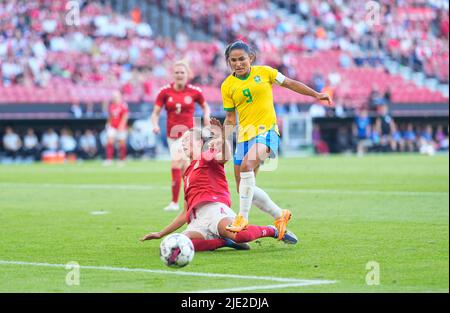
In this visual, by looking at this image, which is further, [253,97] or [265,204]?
[253,97]

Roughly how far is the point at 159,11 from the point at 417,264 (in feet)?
118

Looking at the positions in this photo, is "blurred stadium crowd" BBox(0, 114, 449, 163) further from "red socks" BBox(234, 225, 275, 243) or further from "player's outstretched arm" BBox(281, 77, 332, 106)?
"red socks" BBox(234, 225, 275, 243)

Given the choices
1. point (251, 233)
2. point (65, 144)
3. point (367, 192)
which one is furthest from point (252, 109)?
point (65, 144)

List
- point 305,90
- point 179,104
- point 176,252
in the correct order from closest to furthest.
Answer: point 176,252 < point 305,90 < point 179,104

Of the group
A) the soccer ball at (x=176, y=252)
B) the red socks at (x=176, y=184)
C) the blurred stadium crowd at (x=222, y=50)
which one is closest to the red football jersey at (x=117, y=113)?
the blurred stadium crowd at (x=222, y=50)

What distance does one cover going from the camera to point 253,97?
1120 centimetres

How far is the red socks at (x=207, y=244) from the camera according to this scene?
10164 millimetres

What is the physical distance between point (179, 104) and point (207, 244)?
674 centimetres

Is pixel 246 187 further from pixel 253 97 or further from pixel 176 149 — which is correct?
pixel 176 149

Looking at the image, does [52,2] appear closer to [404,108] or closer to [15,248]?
[404,108]

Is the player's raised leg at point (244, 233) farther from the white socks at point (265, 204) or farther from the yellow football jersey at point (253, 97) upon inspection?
the yellow football jersey at point (253, 97)
